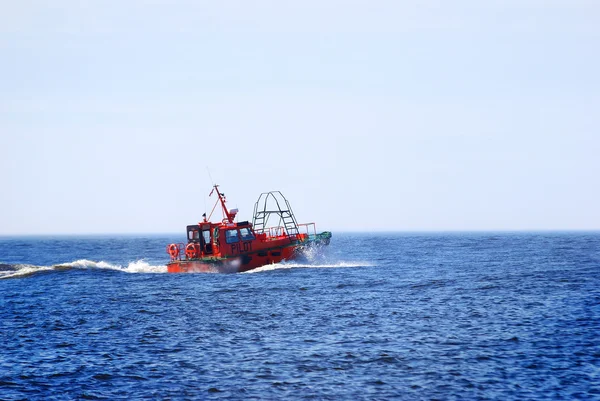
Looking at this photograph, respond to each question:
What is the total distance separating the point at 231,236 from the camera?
47750mm

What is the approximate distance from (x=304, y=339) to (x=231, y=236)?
81.3ft

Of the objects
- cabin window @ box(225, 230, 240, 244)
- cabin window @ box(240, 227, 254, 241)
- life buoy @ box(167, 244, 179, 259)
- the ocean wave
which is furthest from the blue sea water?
the ocean wave

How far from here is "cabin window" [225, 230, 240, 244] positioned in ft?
156

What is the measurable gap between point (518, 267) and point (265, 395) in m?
40.9

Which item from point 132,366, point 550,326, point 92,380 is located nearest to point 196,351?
point 132,366

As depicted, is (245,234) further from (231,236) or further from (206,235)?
(206,235)

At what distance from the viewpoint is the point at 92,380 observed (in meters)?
18.8

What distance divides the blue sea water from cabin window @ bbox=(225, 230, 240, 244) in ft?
17.3

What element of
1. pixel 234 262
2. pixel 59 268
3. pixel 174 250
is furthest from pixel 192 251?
pixel 59 268

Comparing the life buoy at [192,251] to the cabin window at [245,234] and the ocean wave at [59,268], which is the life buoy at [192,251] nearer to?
the cabin window at [245,234]

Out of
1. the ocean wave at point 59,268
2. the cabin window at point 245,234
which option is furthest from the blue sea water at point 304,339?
the ocean wave at point 59,268

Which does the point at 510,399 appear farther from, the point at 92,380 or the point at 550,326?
the point at 92,380

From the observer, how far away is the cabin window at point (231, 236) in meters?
47.5

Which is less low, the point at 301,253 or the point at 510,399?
the point at 301,253
